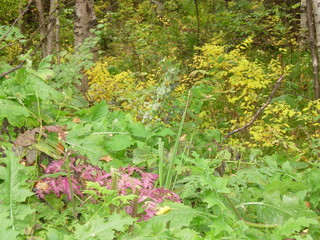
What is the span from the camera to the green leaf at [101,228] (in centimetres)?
115

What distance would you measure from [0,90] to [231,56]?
528cm

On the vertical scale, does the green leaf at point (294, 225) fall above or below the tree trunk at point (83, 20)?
below

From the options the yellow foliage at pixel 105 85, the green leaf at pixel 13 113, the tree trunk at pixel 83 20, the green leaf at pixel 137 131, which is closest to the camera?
the green leaf at pixel 13 113

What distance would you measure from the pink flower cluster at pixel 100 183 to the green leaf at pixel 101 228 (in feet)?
0.67

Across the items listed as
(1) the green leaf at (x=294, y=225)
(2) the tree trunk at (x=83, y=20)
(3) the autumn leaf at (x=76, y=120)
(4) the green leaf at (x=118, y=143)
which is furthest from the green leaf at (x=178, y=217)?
(2) the tree trunk at (x=83, y=20)

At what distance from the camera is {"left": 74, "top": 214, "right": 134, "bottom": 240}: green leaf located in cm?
115

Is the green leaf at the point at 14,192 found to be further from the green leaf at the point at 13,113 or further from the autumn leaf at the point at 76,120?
the autumn leaf at the point at 76,120

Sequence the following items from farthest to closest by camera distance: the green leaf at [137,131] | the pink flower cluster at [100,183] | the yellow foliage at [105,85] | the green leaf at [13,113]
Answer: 1. the yellow foliage at [105,85]
2. the green leaf at [137,131]
3. the green leaf at [13,113]
4. the pink flower cluster at [100,183]

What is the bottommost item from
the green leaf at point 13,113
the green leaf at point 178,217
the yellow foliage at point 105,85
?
the yellow foliage at point 105,85

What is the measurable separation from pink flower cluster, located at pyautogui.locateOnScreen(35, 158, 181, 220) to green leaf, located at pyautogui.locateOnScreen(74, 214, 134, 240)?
0.67ft

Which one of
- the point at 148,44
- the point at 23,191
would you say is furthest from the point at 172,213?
the point at 148,44

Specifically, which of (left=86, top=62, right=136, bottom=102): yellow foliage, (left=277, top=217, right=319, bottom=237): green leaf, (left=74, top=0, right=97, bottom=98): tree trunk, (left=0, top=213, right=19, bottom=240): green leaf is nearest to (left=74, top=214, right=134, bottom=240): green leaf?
(left=0, top=213, right=19, bottom=240): green leaf

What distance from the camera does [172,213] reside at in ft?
4.47

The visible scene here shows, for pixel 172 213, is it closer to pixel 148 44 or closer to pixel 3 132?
pixel 3 132
